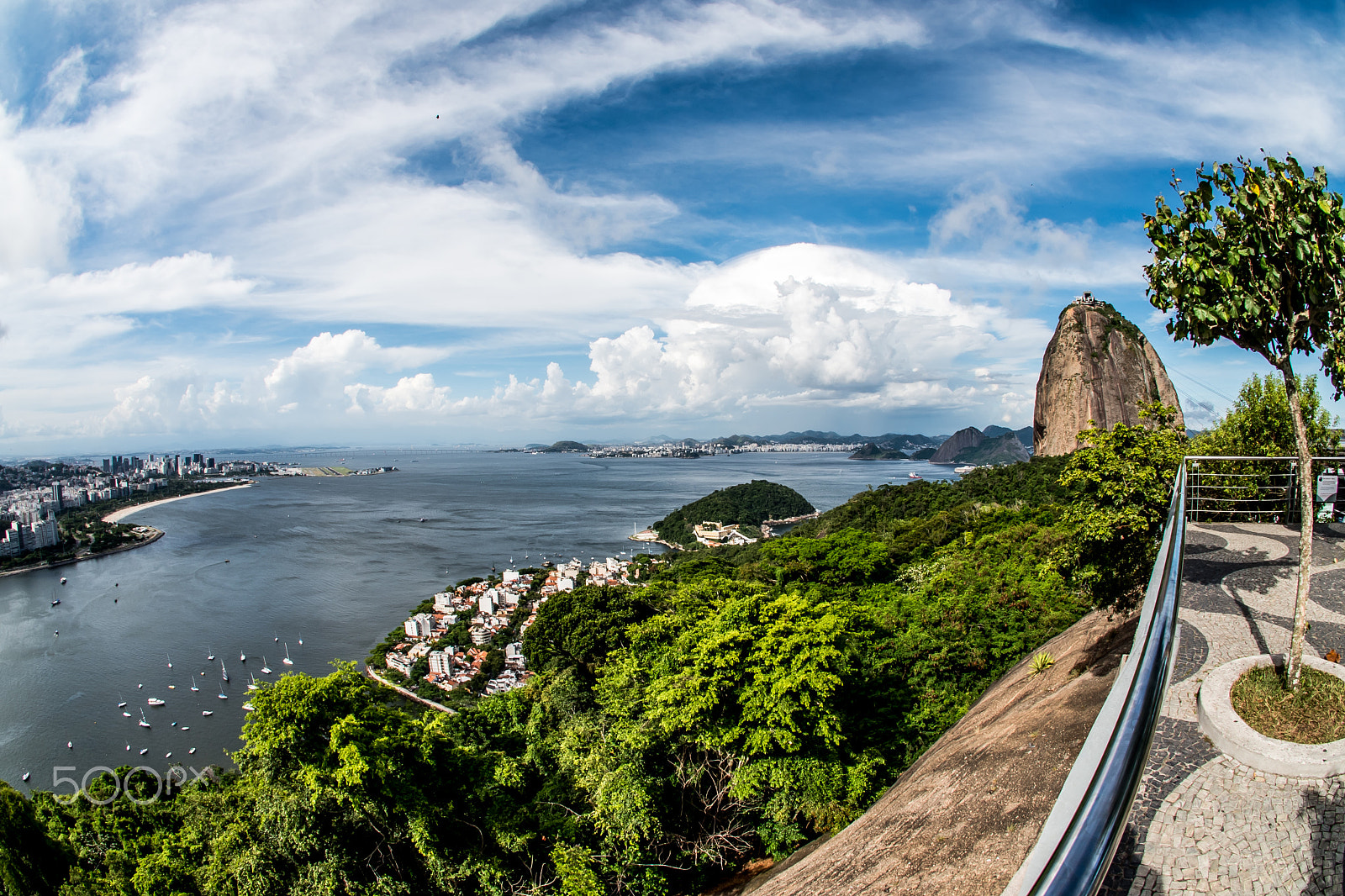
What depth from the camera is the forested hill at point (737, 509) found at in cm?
5125

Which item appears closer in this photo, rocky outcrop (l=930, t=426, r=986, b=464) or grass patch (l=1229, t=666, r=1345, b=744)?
grass patch (l=1229, t=666, r=1345, b=744)

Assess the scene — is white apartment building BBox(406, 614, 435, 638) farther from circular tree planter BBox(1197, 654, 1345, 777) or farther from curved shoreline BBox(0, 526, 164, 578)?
curved shoreline BBox(0, 526, 164, 578)

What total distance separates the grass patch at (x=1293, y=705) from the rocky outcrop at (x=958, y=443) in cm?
12508

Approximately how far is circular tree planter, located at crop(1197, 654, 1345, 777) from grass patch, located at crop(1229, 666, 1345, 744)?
38 mm

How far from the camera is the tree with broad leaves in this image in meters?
2.90

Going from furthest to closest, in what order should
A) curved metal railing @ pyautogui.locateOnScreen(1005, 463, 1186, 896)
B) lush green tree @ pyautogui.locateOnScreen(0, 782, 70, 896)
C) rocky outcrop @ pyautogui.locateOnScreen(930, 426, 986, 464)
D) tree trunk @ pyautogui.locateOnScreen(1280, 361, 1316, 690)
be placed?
rocky outcrop @ pyautogui.locateOnScreen(930, 426, 986, 464)
lush green tree @ pyautogui.locateOnScreen(0, 782, 70, 896)
tree trunk @ pyautogui.locateOnScreen(1280, 361, 1316, 690)
curved metal railing @ pyautogui.locateOnScreen(1005, 463, 1186, 896)

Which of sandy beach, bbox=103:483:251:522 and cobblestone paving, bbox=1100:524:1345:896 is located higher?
cobblestone paving, bbox=1100:524:1345:896

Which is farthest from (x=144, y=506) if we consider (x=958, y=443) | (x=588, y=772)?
(x=958, y=443)

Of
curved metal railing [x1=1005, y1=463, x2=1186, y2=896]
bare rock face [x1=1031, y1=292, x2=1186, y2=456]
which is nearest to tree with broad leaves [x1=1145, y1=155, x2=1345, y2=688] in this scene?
curved metal railing [x1=1005, y1=463, x2=1186, y2=896]

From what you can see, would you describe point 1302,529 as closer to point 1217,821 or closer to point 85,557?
point 1217,821

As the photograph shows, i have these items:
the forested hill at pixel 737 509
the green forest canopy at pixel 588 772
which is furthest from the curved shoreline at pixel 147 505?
the green forest canopy at pixel 588 772

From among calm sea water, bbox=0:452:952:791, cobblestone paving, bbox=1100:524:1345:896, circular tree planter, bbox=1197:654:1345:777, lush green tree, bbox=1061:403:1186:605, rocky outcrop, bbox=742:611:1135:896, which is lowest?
calm sea water, bbox=0:452:952:791

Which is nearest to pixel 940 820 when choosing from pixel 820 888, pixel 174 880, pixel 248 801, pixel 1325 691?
pixel 820 888

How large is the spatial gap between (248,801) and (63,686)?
80.5 ft
